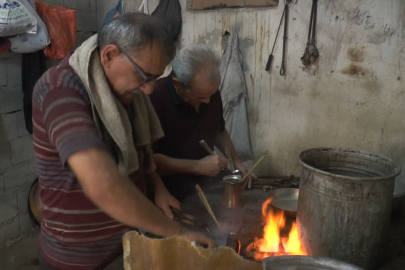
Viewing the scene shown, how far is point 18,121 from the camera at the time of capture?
3.40m

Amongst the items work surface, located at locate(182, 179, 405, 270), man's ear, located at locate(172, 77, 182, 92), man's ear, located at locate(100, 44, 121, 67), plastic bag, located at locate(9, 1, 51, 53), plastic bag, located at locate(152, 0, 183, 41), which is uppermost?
plastic bag, located at locate(152, 0, 183, 41)

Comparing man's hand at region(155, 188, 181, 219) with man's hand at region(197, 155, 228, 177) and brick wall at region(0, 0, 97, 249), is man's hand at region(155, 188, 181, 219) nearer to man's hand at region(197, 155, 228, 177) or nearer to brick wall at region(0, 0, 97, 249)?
man's hand at region(197, 155, 228, 177)

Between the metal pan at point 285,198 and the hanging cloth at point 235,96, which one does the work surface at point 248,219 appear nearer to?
the metal pan at point 285,198

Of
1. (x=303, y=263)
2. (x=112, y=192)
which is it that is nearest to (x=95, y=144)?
(x=112, y=192)

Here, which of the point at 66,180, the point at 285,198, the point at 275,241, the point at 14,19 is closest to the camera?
the point at 66,180

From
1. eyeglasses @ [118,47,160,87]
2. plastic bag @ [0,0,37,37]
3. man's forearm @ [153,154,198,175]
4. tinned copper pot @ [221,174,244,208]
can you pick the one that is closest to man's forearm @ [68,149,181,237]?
eyeglasses @ [118,47,160,87]

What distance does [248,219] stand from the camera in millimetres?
1839

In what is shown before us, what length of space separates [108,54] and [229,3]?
2000 mm

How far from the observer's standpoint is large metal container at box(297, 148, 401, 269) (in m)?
1.32

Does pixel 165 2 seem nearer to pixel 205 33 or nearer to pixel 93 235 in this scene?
pixel 205 33

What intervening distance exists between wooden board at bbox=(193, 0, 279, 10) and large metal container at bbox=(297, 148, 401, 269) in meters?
1.77

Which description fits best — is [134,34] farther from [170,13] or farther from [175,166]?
[170,13]

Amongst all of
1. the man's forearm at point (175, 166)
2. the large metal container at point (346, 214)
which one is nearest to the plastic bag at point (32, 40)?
the man's forearm at point (175, 166)

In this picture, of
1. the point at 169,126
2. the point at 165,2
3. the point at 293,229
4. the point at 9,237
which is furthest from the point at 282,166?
the point at 9,237
